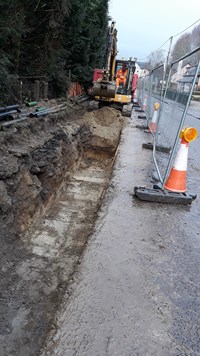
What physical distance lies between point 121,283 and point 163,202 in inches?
75.3

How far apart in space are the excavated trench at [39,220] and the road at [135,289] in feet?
1.15

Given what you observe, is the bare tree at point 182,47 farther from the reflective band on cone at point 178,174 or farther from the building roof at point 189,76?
the reflective band on cone at point 178,174

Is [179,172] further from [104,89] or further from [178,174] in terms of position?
[104,89]

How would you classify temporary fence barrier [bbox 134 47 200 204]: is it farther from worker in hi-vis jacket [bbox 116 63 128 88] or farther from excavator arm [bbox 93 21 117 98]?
worker in hi-vis jacket [bbox 116 63 128 88]

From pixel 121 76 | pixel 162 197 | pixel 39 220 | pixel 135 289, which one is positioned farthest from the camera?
pixel 121 76

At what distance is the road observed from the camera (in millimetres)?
1833

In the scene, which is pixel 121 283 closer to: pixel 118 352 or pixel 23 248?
pixel 118 352

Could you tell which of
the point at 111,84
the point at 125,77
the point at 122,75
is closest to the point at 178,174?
the point at 111,84

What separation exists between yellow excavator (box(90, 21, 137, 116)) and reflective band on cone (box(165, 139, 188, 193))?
9.00 metres

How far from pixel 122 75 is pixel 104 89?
3.27 metres

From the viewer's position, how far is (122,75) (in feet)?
50.2

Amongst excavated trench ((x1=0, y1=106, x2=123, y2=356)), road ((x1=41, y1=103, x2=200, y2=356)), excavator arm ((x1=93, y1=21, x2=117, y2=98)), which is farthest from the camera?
excavator arm ((x1=93, y1=21, x2=117, y2=98))

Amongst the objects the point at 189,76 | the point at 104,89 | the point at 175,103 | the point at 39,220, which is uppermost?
the point at 189,76

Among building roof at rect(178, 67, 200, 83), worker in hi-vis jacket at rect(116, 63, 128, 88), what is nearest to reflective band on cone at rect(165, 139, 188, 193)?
building roof at rect(178, 67, 200, 83)
